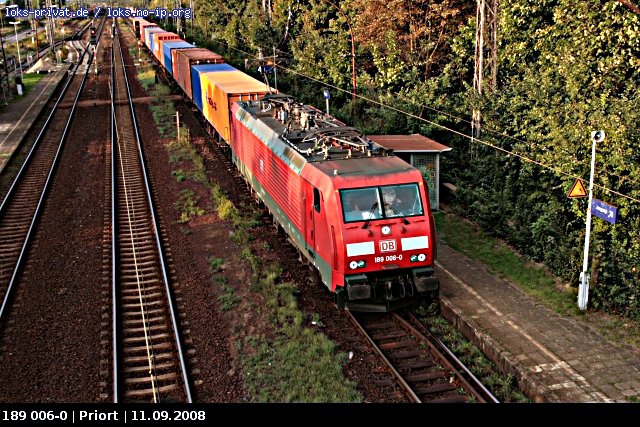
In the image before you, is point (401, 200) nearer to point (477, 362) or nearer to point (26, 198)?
point (477, 362)

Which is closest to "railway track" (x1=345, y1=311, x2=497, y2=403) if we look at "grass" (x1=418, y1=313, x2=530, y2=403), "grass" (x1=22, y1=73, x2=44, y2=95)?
"grass" (x1=418, y1=313, x2=530, y2=403)

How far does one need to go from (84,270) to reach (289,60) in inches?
1191

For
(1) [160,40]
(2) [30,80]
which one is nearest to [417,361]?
(1) [160,40]

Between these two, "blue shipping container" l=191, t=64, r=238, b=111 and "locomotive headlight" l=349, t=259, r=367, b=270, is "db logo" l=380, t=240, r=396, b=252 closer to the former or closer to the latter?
"locomotive headlight" l=349, t=259, r=367, b=270

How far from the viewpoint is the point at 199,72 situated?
3238 cm

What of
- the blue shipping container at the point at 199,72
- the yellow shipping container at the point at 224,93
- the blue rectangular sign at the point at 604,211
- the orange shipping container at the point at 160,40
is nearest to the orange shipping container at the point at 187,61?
the blue shipping container at the point at 199,72

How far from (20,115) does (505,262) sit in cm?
3141

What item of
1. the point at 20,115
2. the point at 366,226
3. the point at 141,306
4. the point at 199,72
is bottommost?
the point at 141,306

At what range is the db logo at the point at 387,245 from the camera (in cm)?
1276

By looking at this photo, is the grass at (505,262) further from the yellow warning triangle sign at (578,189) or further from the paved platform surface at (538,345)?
the yellow warning triangle sign at (578,189)

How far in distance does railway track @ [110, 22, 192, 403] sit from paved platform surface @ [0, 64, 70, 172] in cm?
767

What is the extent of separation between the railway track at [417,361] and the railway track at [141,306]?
359cm
